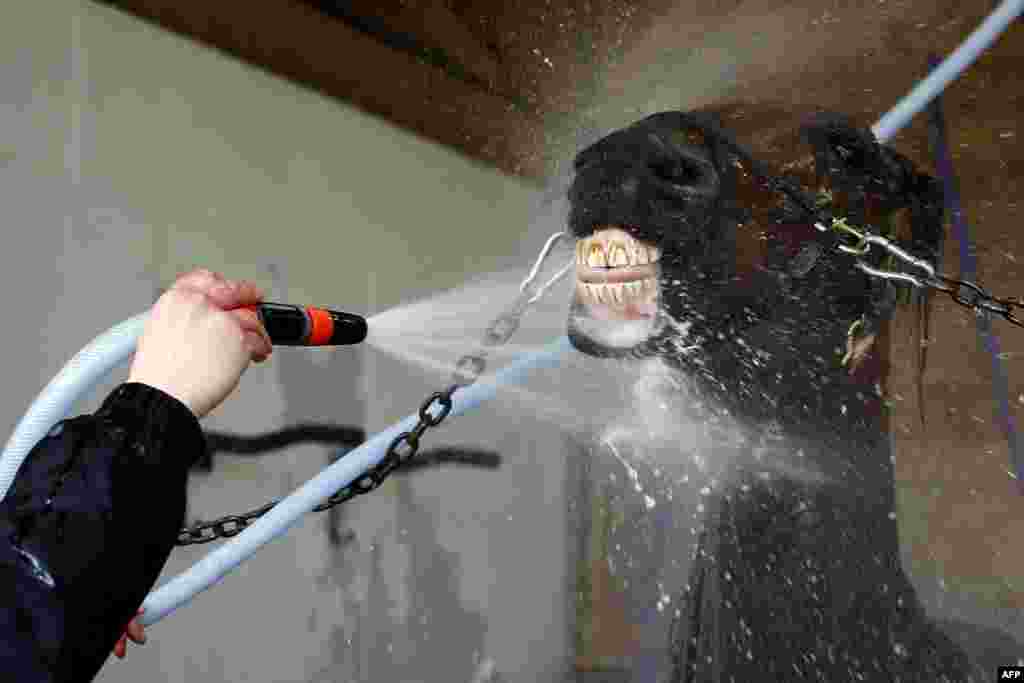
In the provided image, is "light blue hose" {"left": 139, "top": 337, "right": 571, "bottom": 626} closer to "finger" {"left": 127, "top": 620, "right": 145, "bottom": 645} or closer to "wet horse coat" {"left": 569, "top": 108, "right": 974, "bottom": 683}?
"finger" {"left": 127, "top": 620, "right": 145, "bottom": 645}

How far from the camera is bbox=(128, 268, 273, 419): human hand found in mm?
649

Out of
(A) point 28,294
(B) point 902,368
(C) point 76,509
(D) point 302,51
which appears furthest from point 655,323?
(D) point 302,51

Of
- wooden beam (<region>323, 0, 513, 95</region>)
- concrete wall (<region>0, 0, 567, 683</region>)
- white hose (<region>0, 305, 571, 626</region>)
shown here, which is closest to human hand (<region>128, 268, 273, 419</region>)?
white hose (<region>0, 305, 571, 626</region>)

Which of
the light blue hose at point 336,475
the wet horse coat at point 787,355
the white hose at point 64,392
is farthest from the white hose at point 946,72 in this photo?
the white hose at point 64,392

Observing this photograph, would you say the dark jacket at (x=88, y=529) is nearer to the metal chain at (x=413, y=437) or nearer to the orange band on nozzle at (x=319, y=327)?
the orange band on nozzle at (x=319, y=327)

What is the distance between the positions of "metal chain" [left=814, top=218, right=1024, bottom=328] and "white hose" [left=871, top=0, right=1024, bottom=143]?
334mm

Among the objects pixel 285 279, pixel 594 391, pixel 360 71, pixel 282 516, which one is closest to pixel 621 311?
pixel 282 516

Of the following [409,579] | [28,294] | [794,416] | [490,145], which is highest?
[490,145]

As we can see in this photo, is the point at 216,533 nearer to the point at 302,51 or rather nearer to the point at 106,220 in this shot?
the point at 106,220

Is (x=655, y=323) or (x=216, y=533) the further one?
(x=216, y=533)

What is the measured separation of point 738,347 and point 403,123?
1.45 meters

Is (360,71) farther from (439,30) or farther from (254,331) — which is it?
(254,331)

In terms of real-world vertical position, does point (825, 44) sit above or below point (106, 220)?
above

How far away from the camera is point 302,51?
1.96m
